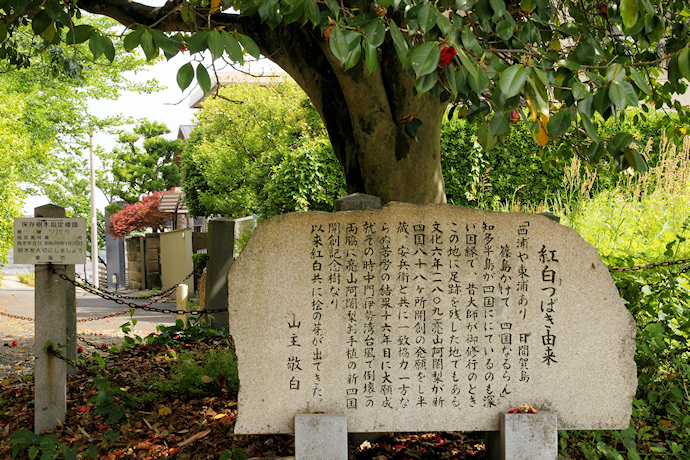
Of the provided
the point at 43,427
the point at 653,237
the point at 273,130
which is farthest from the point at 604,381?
the point at 273,130

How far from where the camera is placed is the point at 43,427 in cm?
405

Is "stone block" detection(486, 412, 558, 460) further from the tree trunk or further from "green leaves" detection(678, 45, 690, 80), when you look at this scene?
"green leaves" detection(678, 45, 690, 80)

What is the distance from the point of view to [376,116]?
3887mm

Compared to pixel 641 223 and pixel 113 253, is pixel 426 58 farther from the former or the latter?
pixel 113 253

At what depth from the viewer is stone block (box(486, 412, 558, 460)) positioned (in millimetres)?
2936

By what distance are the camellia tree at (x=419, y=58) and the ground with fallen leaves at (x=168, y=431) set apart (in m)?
1.68

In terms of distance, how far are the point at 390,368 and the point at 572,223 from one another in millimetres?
3069

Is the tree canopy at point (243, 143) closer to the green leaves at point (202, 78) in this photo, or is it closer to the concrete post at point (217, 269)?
the concrete post at point (217, 269)

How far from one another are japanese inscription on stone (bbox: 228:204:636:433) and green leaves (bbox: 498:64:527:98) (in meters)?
1.17

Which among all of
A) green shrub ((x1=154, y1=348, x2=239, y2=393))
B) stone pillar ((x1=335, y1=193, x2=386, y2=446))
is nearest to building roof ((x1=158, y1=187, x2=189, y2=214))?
green shrub ((x1=154, y1=348, x2=239, y2=393))

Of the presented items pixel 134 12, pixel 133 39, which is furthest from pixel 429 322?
pixel 134 12

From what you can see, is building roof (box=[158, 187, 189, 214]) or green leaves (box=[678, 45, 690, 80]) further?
→ building roof (box=[158, 187, 189, 214])

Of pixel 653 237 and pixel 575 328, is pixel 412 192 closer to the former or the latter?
pixel 575 328

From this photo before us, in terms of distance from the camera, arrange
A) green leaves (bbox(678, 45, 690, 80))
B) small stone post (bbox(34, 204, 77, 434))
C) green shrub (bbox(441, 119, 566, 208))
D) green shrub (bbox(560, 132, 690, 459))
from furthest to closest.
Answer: green shrub (bbox(441, 119, 566, 208))
small stone post (bbox(34, 204, 77, 434))
green shrub (bbox(560, 132, 690, 459))
green leaves (bbox(678, 45, 690, 80))
